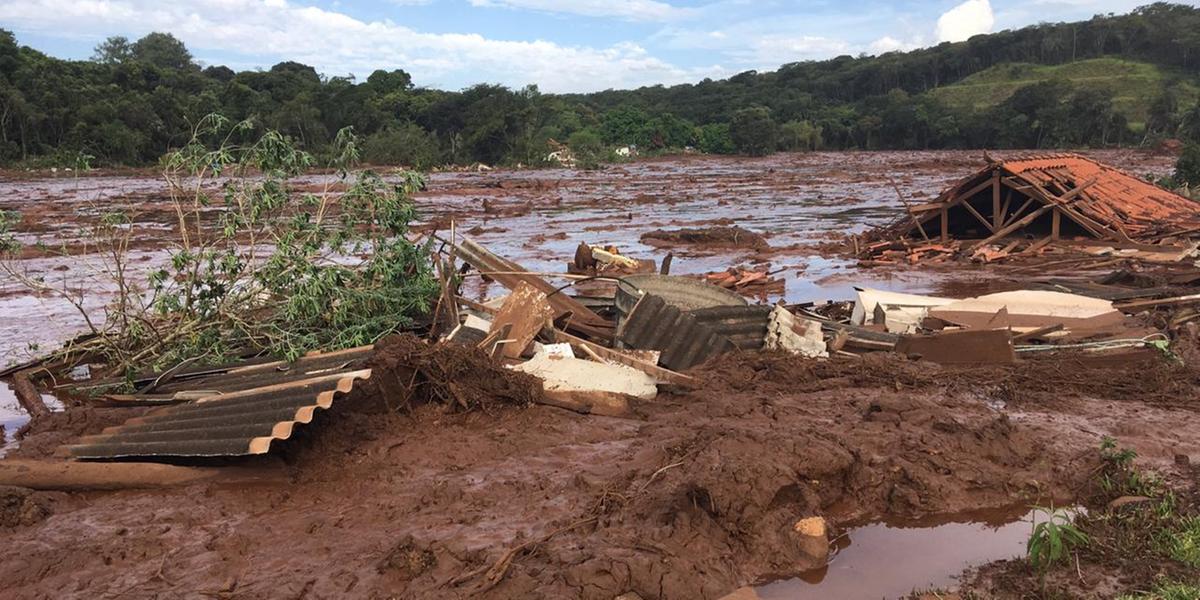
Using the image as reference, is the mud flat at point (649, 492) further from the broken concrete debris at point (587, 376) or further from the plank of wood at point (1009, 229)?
the plank of wood at point (1009, 229)

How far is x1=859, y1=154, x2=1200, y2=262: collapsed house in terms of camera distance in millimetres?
14266

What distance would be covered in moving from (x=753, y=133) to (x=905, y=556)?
229 feet

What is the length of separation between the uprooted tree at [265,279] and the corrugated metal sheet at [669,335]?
6.39 ft

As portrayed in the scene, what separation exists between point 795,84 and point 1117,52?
40.0 meters

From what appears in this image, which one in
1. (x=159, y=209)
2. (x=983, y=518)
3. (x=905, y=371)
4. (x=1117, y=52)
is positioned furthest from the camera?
(x=1117, y=52)

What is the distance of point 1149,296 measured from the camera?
904 centimetres

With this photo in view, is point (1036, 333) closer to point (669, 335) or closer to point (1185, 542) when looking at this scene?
point (669, 335)

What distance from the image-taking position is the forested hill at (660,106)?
46375 millimetres

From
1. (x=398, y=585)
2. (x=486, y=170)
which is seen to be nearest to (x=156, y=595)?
(x=398, y=585)

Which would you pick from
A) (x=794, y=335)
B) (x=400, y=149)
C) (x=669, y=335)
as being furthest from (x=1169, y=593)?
(x=400, y=149)

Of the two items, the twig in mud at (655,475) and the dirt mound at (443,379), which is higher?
the dirt mound at (443,379)

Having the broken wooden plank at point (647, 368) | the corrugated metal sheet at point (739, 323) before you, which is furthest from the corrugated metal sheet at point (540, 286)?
the corrugated metal sheet at point (739, 323)

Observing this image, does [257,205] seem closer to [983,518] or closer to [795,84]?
[983,518]

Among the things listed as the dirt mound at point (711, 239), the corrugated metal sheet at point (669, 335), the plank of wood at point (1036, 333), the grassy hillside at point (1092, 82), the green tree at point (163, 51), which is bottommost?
the dirt mound at point (711, 239)
